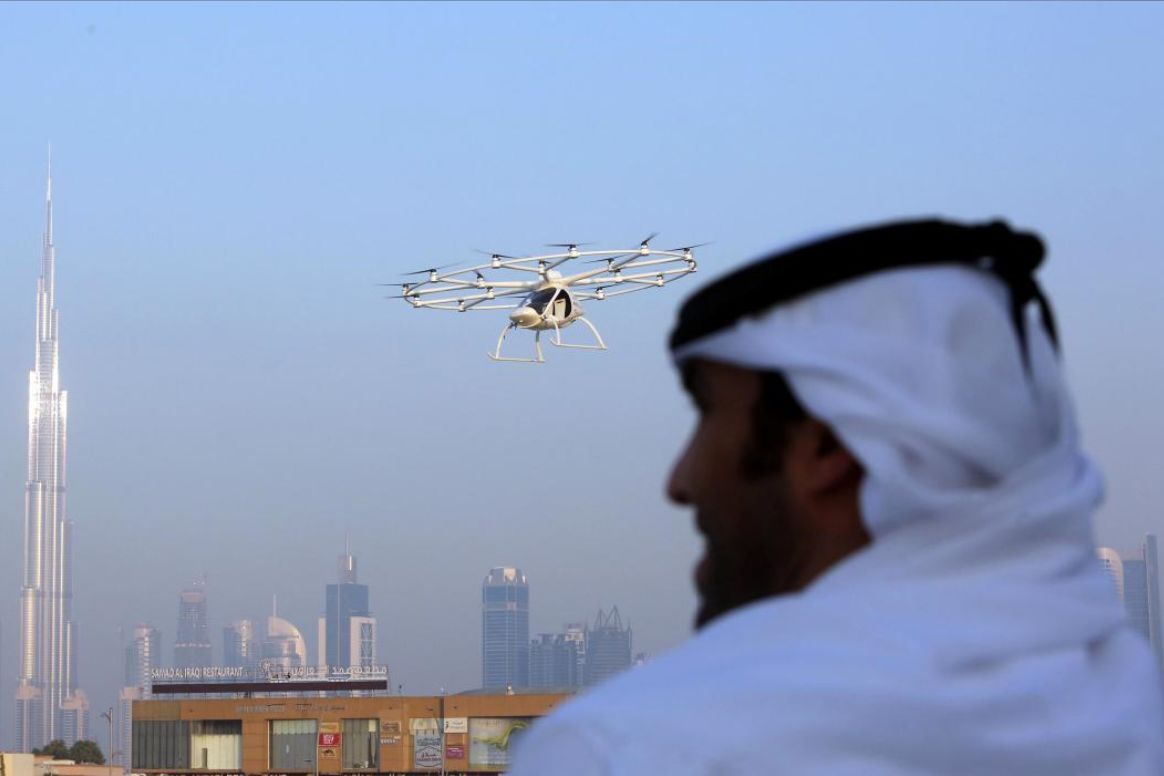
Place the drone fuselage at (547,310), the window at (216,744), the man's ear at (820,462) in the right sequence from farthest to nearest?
the window at (216,744)
the drone fuselage at (547,310)
the man's ear at (820,462)

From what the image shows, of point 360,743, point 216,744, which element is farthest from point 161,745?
point 360,743

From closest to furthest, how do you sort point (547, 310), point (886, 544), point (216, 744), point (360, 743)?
point (886, 544) < point (547, 310) < point (360, 743) < point (216, 744)

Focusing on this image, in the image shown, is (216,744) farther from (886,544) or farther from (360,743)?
(886,544)

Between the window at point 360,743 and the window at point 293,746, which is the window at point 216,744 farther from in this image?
the window at point 360,743

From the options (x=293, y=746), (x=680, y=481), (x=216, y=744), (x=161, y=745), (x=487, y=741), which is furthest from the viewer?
(x=161, y=745)

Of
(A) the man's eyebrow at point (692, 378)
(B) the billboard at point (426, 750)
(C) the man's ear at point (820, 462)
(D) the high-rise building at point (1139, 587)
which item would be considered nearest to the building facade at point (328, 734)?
(B) the billboard at point (426, 750)

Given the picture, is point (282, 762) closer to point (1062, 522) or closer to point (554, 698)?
point (554, 698)
